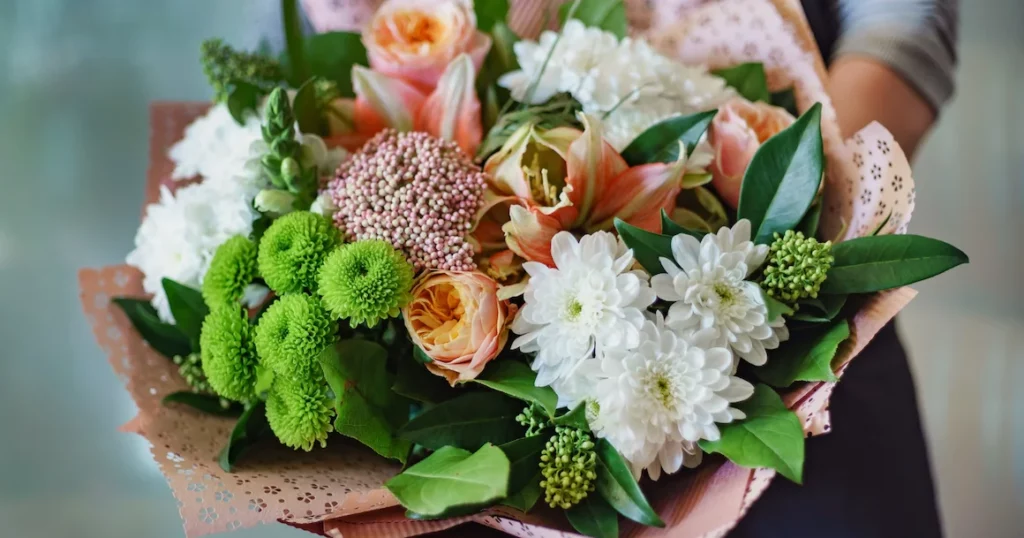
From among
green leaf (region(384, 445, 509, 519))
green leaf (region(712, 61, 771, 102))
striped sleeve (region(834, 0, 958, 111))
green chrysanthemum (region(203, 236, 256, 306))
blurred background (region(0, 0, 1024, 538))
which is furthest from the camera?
blurred background (region(0, 0, 1024, 538))

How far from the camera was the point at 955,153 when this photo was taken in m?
1.41

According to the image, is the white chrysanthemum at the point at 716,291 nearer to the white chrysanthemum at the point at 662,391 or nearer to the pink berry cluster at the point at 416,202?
the white chrysanthemum at the point at 662,391

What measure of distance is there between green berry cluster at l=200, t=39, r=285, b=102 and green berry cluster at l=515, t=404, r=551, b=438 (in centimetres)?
36

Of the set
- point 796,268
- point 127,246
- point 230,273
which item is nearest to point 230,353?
point 230,273

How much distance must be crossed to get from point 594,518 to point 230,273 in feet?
0.99

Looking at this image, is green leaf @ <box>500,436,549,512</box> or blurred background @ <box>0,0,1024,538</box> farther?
blurred background @ <box>0,0,1024,538</box>

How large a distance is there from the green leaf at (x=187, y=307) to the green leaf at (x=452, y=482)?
8.7 inches

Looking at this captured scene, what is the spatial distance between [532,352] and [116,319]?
1.23 ft

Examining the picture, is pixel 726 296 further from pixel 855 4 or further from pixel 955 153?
pixel 955 153

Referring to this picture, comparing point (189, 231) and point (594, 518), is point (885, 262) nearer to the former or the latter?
point (594, 518)

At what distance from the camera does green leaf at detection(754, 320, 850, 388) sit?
0.44m

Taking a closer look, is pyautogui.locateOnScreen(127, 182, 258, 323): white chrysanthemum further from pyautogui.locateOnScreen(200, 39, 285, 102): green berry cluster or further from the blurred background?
the blurred background

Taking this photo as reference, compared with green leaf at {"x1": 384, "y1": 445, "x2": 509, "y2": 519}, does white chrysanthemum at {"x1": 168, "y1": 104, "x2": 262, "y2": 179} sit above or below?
above

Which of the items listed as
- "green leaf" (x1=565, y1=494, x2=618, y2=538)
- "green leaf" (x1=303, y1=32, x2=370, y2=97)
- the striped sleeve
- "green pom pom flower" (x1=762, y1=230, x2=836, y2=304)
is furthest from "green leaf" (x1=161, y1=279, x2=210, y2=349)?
the striped sleeve
